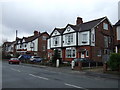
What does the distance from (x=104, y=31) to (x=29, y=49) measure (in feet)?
108

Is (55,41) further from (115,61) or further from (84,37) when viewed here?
(115,61)

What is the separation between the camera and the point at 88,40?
35.8m

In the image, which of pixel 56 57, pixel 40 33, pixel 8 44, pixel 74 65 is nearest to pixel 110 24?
pixel 56 57

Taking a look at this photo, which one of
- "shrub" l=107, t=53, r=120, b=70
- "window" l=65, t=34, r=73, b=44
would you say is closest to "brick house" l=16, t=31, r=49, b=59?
"window" l=65, t=34, r=73, b=44

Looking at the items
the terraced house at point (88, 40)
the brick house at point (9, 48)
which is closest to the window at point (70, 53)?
the terraced house at point (88, 40)

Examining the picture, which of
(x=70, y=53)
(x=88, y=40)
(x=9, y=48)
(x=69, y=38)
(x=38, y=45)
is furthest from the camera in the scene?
(x=9, y=48)

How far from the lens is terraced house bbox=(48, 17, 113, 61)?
3603 cm

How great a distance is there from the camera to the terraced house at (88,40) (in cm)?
3603

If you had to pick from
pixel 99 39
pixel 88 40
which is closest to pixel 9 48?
pixel 99 39

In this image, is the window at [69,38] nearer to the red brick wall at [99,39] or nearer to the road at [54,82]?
the red brick wall at [99,39]

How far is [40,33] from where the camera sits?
65.8 metres

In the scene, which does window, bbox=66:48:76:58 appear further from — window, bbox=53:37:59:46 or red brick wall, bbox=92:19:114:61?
red brick wall, bbox=92:19:114:61

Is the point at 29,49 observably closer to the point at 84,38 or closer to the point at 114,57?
the point at 84,38

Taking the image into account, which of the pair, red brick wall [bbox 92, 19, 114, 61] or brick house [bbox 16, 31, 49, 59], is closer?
red brick wall [bbox 92, 19, 114, 61]
